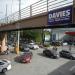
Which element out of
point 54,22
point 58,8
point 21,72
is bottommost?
point 21,72

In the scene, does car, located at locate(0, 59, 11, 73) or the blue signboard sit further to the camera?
car, located at locate(0, 59, 11, 73)

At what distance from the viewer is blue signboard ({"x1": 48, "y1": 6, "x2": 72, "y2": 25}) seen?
13.1m

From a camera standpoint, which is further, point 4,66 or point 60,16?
point 4,66

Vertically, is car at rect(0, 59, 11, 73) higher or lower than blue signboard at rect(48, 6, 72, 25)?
lower

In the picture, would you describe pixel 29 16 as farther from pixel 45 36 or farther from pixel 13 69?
pixel 45 36

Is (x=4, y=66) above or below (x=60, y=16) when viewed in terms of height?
below

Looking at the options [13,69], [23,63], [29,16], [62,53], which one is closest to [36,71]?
[13,69]

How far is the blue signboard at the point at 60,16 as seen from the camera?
43.0 ft

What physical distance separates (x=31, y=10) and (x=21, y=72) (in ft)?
29.7

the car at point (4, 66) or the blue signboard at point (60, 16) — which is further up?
the blue signboard at point (60, 16)

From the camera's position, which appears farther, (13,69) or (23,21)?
(13,69)

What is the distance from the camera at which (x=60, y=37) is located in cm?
8238

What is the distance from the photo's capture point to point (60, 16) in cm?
1394

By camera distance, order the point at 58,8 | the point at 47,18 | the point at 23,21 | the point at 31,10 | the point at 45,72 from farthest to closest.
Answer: the point at 45,72 < the point at 23,21 < the point at 31,10 < the point at 47,18 < the point at 58,8
